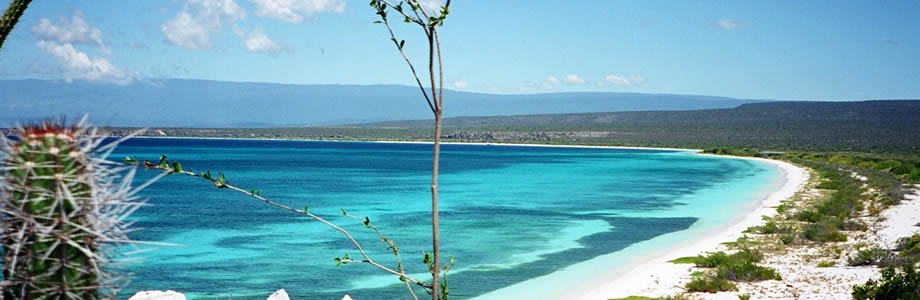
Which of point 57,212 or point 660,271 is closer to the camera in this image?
point 57,212

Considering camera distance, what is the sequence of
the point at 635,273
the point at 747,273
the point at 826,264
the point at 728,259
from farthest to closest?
the point at 635,273 < the point at 728,259 < the point at 826,264 < the point at 747,273

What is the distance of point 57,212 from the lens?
224cm

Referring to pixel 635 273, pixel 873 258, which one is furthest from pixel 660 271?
pixel 873 258

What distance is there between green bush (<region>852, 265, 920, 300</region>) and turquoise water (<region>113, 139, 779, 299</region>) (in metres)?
6.93

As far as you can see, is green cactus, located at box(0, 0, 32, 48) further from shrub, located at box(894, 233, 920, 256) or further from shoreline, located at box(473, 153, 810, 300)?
shrub, located at box(894, 233, 920, 256)

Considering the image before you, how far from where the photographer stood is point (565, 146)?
142m

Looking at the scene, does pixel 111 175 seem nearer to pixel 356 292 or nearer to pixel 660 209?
pixel 356 292

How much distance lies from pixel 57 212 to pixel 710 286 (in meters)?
11.7

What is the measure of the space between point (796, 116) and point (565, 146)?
45.6 m

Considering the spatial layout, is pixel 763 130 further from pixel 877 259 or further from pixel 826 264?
pixel 877 259

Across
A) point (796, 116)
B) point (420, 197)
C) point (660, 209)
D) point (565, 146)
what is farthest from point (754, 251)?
point (796, 116)

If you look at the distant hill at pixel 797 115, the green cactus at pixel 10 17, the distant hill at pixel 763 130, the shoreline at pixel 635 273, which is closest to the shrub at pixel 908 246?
the shoreline at pixel 635 273

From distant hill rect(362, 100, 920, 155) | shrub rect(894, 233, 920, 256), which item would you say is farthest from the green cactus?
distant hill rect(362, 100, 920, 155)

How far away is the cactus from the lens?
7.27 ft
